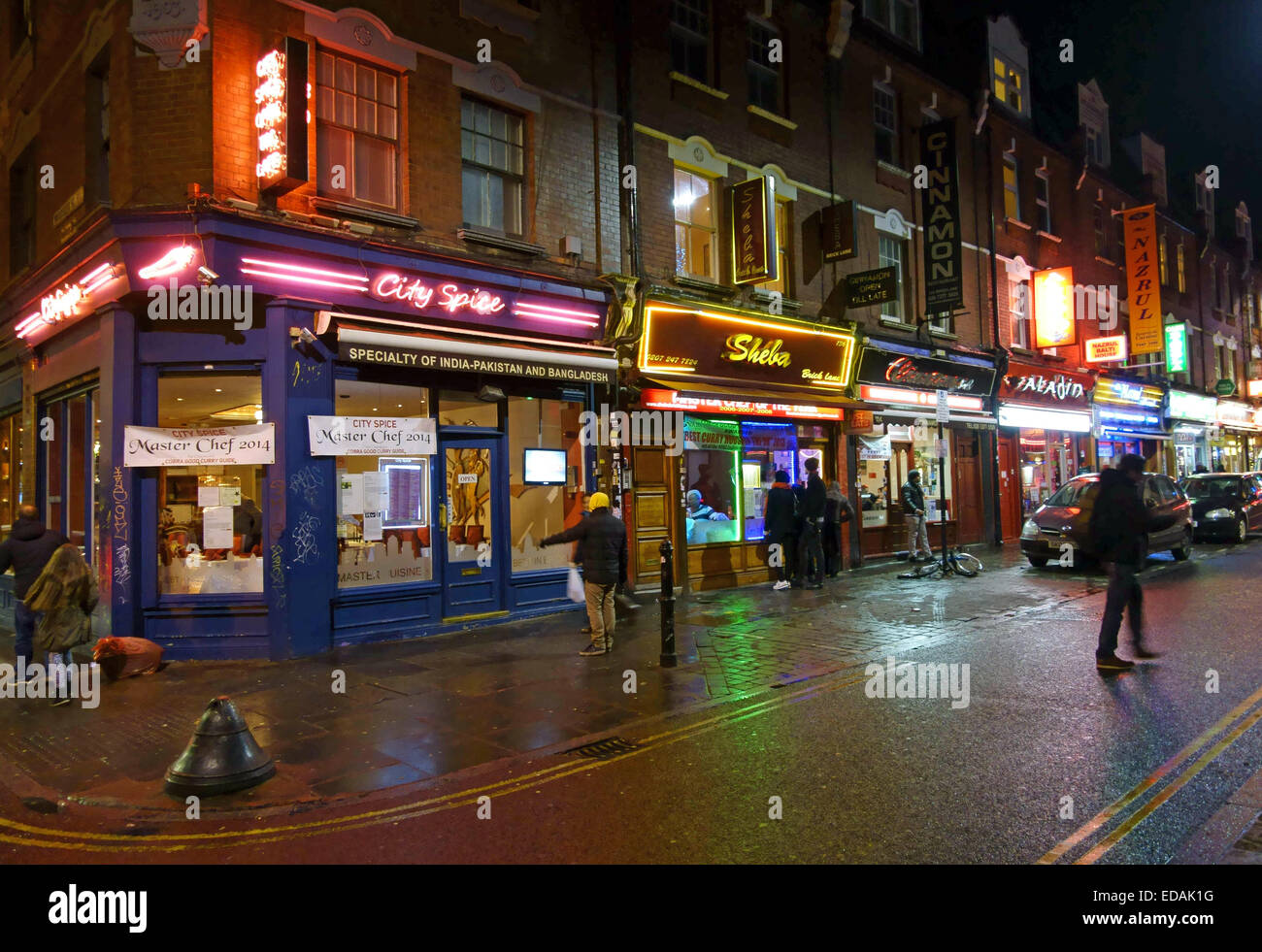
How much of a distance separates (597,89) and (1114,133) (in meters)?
24.4

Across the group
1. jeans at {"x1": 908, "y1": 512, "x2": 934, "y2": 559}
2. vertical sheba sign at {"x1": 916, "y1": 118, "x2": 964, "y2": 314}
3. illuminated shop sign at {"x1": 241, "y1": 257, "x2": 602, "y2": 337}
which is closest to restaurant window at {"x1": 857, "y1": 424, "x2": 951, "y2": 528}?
jeans at {"x1": 908, "y1": 512, "x2": 934, "y2": 559}

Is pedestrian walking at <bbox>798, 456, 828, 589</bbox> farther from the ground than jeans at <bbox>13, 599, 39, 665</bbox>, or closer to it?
farther from the ground

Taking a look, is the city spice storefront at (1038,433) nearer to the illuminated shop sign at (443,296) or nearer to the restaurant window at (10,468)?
the illuminated shop sign at (443,296)

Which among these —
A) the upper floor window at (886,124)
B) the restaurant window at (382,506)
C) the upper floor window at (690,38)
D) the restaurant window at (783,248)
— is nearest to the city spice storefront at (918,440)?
the restaurant window at (783,248)

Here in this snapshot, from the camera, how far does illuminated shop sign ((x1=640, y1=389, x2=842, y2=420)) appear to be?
13.3 metres

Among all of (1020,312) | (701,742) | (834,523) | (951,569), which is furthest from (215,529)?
(1020,312)

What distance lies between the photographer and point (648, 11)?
45.2ft

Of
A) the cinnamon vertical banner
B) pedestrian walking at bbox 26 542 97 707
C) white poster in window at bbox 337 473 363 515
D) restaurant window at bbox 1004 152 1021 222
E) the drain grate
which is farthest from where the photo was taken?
the cinnamon vertical banner

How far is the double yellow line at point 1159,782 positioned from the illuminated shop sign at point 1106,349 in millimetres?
20832

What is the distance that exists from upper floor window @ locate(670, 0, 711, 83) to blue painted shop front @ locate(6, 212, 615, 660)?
5.96 metres

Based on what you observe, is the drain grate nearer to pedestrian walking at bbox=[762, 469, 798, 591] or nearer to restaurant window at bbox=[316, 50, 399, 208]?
restaurant window at bbox=[316, 50, 399, 208]

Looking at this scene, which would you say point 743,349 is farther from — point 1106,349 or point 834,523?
point 1106,349

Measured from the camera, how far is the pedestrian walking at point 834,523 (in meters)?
15.4

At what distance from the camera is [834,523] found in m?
15.5
